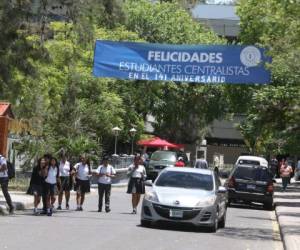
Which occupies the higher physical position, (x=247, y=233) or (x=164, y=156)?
(x=164, y=156)

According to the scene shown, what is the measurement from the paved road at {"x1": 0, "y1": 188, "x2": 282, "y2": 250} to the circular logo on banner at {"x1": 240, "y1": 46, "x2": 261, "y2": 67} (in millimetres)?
6687

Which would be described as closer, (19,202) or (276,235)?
(276,235)

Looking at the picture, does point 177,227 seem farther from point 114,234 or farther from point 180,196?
point 114,234

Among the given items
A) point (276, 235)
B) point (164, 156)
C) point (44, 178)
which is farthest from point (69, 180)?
point (164, 156)

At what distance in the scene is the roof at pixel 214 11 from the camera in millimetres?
75812

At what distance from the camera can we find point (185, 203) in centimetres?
1672

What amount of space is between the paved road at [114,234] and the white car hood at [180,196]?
2.16 feet

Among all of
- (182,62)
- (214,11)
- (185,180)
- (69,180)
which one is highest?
(214,11)

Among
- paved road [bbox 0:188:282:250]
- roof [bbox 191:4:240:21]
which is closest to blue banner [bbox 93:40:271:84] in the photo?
paved road [bbox 0:188:282:250]

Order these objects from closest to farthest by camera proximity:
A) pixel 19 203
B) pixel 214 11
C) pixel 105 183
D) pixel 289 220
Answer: pixel 289 220, pixel 105 183, pixel 19 203, pixel 214 11

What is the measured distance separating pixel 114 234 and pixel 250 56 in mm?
12456

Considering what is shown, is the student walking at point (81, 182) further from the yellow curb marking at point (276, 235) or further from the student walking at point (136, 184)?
the yellow curb marking at point (276, 235)

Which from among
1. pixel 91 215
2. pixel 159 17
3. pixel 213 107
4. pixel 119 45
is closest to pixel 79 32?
pixel 119 45

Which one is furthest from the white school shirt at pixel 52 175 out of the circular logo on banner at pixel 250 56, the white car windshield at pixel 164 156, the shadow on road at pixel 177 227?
the white car windshield at pixel 164 156
